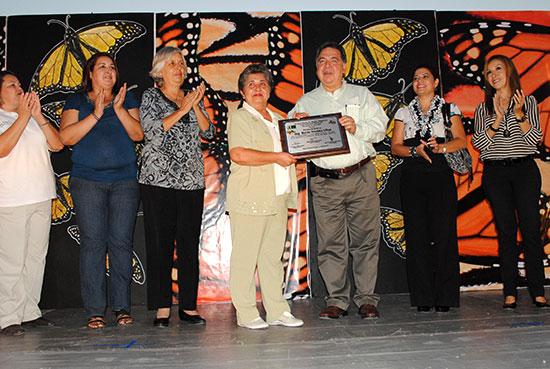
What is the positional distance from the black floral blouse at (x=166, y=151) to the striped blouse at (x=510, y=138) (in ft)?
7.02

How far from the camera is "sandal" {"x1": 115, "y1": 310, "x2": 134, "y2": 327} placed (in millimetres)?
3357

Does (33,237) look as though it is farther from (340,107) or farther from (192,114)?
(340,107)

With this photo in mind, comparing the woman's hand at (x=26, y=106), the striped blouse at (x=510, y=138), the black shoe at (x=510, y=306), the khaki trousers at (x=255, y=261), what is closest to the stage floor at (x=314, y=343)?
the black shoe at (x=510, y=306)

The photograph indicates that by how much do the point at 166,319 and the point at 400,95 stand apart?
9.42 feet

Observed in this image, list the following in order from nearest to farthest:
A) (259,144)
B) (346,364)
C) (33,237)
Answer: (346,364), (259,144), (33,237)

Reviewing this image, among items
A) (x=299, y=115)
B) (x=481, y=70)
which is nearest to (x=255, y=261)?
(x=299, y=115)

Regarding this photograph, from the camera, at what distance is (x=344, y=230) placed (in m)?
3.50

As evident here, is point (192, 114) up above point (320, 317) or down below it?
above

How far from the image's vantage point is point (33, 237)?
339 centimetres

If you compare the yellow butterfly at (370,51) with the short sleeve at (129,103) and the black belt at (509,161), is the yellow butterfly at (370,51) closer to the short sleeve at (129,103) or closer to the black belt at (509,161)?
the black belt at (509,161)

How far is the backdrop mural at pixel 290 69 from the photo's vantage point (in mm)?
4383

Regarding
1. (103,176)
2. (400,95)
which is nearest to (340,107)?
(400,95)

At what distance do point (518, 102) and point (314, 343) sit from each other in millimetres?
2388

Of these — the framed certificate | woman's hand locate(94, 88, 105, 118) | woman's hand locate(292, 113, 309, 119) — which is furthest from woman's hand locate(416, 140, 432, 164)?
woman's hand locate(94, 88, 105, 118)
